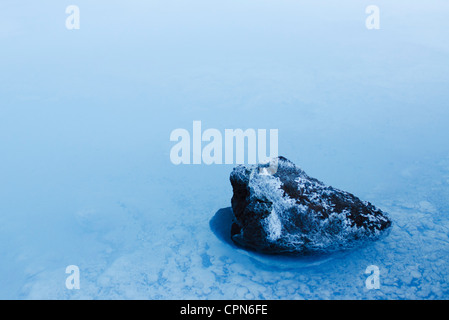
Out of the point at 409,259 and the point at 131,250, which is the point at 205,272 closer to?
the point at 131,250

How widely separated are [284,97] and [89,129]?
7.31 ft

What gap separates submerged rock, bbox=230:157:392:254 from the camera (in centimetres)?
340

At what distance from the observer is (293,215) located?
137 inches

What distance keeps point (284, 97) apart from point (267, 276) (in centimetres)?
306

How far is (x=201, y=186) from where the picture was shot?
4297 mm

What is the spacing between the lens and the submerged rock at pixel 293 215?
11.2 ft

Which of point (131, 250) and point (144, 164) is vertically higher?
point (144, 164)

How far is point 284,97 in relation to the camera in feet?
19.4

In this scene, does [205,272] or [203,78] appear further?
[203,78]

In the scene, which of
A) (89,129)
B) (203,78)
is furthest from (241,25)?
(89,129)
